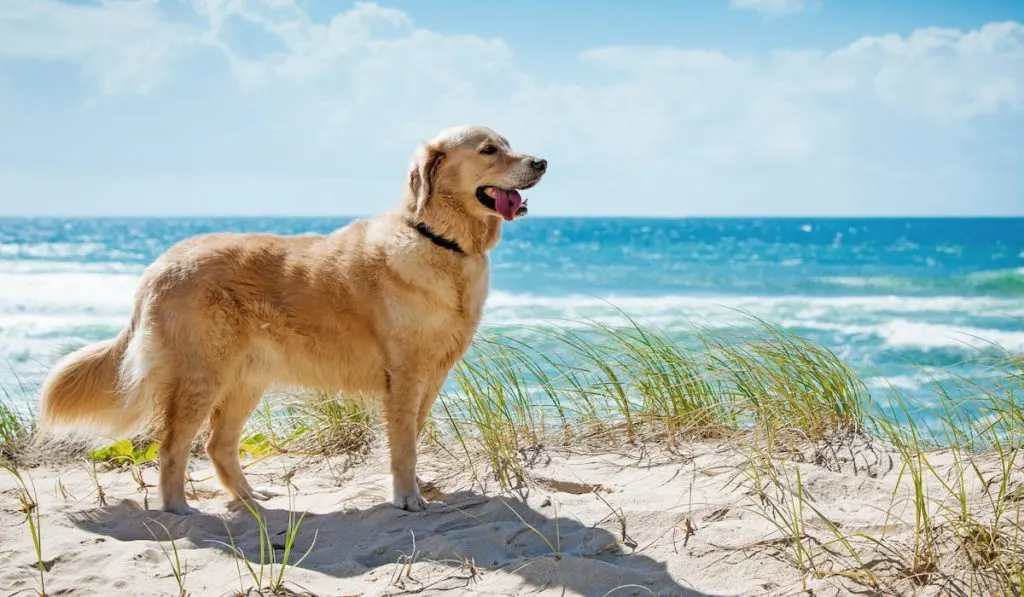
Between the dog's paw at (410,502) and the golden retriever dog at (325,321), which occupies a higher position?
the golden retriever dog at (325,321)

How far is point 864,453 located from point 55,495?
3.82m

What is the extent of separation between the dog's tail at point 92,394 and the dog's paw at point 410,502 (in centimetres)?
124

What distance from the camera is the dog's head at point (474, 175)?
4.00m

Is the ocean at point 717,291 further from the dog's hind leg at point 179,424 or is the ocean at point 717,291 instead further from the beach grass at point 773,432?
the dog's hind leg at point 179,424

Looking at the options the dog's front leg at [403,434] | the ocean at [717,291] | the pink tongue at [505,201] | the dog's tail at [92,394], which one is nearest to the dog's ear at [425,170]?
the pink tongue at [505,201]

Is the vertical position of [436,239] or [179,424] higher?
[436,239]

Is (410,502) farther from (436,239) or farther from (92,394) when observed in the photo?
(92,394)

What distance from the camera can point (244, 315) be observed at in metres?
3.97

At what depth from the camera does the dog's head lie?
4004mm

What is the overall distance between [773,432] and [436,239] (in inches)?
69.8

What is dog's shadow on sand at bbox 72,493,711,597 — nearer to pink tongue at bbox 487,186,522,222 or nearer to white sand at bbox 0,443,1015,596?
white sand at bbox 0,443,1015,596

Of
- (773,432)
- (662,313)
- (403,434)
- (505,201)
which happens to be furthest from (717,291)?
(403,434)

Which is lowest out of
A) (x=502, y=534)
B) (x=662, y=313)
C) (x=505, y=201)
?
(x=662, y=313)

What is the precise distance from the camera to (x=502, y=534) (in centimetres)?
346
